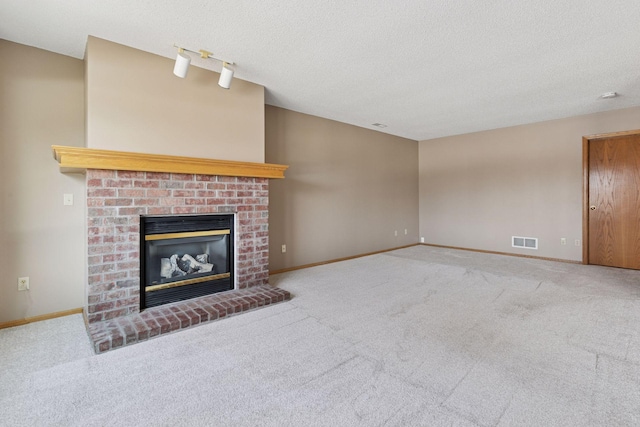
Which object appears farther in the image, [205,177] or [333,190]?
[333,190]

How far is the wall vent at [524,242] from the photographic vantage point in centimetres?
507

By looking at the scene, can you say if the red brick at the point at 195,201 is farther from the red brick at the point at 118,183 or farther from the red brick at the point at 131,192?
the red brick at the point at 118,183

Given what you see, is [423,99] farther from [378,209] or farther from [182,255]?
[182,255]

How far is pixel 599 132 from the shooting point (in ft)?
14.5

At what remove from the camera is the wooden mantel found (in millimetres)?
2234

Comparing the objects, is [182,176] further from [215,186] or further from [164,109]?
[164,109]

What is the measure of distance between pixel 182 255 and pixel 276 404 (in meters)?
1.94

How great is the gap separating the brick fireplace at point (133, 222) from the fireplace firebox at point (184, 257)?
96mm

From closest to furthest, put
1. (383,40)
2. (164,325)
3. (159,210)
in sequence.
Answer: (164,325) < (383,40) < (159,210)

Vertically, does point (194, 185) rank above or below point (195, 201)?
above

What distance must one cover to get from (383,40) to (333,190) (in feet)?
8.72

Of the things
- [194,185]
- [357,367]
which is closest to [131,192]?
[194,185]

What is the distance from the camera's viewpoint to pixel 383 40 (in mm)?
2443

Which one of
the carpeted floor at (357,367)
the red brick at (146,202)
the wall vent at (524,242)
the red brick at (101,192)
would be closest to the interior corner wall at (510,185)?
the wall vent at (524,242)
